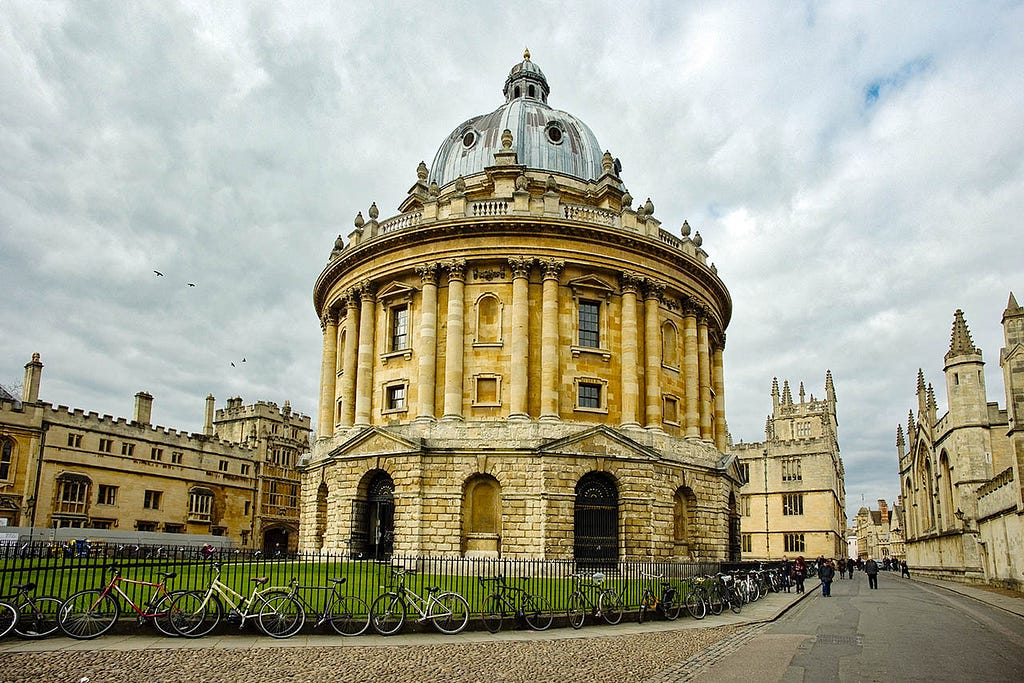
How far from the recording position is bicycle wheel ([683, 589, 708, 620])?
21953 mm

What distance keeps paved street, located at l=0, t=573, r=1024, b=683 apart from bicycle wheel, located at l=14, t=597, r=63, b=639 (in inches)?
12.0

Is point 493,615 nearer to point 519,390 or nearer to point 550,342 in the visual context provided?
point 519,390

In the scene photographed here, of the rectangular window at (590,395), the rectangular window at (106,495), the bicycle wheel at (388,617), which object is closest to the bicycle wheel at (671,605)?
the bicycle wheel at (388,617)

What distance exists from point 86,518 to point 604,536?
36882mm

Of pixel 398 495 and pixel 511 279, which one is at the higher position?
pixel 511 279

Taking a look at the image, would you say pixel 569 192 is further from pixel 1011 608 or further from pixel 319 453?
pixel 1011 608

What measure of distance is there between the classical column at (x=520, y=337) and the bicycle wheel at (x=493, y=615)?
16.8 m

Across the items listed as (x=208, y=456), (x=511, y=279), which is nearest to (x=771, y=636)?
(x=511, y=279)

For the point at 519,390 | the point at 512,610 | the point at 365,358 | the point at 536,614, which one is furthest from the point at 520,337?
the point at 536,614

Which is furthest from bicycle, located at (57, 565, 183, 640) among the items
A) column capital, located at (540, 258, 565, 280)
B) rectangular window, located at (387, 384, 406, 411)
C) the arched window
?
column capital, located at (540, 258, 565, 280)

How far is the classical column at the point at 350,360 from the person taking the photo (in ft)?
131

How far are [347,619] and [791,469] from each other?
244 feet

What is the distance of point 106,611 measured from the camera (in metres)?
16.0

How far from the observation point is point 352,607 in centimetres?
1736
